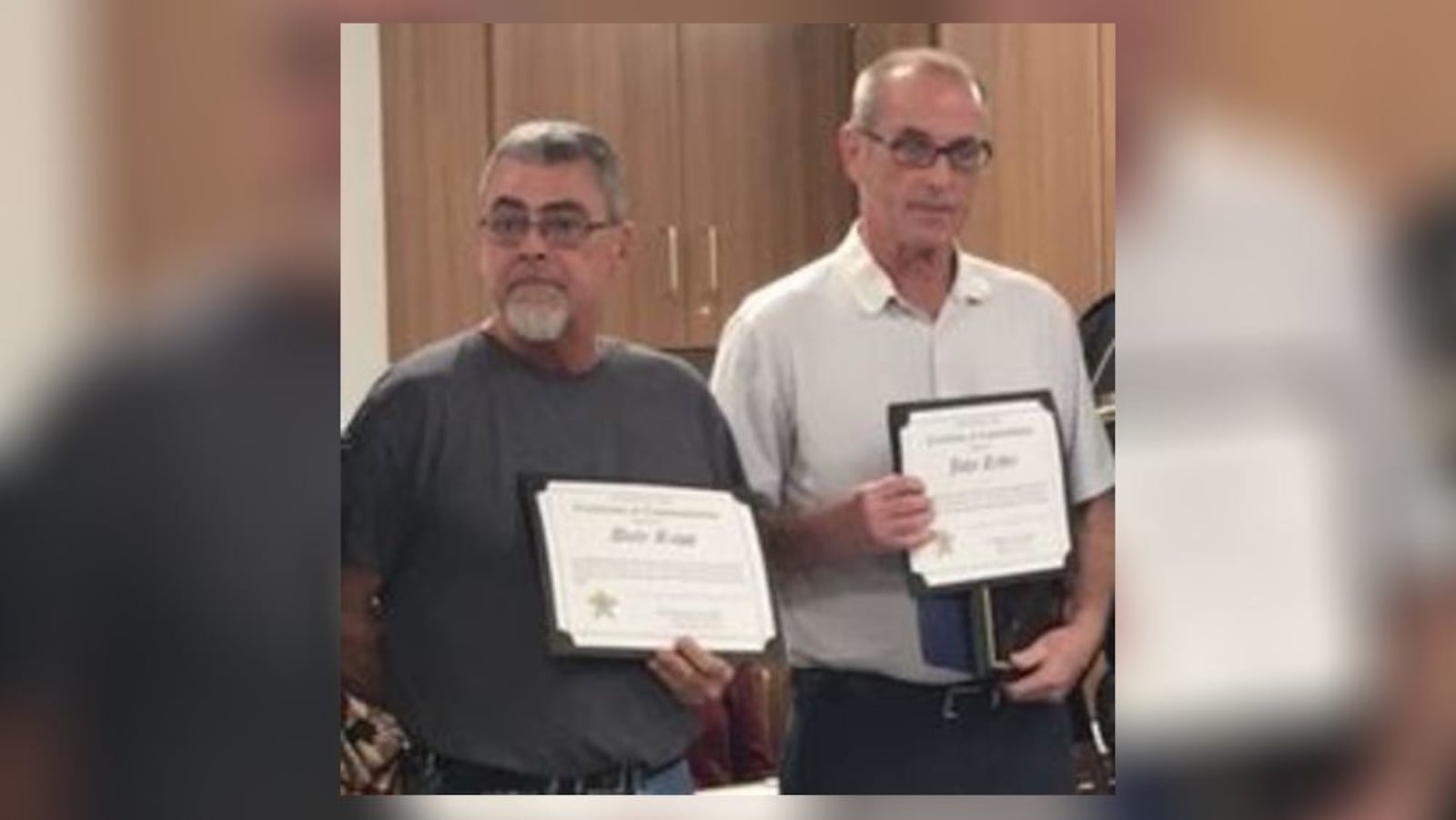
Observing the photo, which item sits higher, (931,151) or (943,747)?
(931,151)

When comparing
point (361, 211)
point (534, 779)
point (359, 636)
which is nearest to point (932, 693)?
point (534, 779)

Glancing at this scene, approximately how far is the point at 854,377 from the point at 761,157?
15cm

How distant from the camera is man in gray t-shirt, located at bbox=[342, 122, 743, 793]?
1106 millimetres

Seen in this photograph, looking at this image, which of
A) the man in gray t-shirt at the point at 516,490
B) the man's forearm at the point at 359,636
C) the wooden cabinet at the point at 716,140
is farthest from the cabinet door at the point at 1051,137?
the man's forearm at the point at 359,636

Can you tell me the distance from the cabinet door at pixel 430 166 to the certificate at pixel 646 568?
133 millimetres

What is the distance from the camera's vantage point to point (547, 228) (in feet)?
3.65

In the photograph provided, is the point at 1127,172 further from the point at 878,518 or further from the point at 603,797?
the point at 603,797

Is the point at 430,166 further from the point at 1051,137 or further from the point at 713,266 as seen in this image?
the point at 1051,137

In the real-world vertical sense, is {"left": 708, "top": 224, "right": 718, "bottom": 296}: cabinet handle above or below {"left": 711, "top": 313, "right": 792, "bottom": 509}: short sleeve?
above

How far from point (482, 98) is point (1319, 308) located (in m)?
0.54

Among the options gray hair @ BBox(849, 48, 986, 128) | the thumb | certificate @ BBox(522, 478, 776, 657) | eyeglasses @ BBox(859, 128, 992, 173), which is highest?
gray hair @ BBox(849, 48, 986, 128)

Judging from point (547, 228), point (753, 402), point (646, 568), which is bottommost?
point (646, 568)

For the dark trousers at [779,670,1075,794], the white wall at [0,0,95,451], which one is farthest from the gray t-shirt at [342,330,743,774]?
the white wall at [0,0,95,451]

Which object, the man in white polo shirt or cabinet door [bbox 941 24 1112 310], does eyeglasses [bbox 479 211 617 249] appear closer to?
the man in white polo shirt
